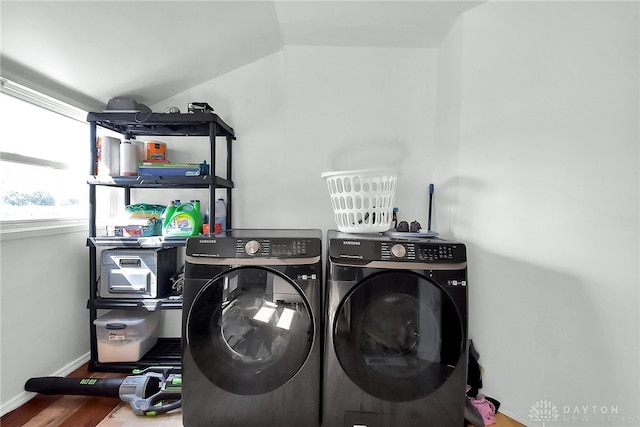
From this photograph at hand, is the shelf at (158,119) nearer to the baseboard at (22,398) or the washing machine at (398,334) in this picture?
the washing machine at (398,334)

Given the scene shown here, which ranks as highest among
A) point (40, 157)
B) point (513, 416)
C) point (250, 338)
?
point (40, 157)

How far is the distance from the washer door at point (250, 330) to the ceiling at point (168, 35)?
4.34 ft

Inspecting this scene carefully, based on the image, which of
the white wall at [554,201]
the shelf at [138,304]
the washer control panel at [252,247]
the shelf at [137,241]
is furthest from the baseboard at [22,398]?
the white wall at [554,201]

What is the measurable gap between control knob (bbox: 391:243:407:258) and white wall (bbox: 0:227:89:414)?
1.79 metres

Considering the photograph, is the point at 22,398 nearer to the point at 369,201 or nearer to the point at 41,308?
the point at 41,308

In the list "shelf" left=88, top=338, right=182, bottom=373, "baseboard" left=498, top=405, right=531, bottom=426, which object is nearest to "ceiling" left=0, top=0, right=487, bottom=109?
"shelf" left=88, top=338, right=182, bottom=373

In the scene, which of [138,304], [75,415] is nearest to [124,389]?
[75,415]

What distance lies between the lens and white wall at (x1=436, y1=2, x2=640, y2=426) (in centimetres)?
135

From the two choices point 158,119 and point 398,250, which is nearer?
point 398,250

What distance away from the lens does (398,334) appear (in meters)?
1.36

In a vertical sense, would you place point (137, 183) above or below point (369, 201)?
above

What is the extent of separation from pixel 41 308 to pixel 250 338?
122 centimetres

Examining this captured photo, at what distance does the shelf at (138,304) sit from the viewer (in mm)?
1854

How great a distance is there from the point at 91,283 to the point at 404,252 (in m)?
1.84
